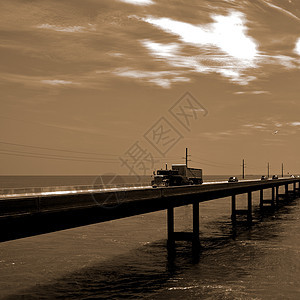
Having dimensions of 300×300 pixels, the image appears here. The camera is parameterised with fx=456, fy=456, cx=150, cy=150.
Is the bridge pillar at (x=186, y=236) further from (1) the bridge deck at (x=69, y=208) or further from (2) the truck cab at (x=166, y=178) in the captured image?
(2) the truck cab at (x=166, y=178)

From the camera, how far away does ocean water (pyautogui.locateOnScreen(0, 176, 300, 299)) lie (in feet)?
94.5

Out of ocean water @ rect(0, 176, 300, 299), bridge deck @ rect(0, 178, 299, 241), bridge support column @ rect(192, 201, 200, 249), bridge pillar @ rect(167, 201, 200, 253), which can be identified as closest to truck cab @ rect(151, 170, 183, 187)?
ocean water @ rect(0, 176, 300, 299)

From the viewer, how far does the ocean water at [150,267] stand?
28.8m

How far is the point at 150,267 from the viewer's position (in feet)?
117

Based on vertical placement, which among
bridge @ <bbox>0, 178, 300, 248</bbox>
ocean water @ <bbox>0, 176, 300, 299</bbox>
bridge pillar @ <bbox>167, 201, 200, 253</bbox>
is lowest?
ocean water @ <bbox>0, 176, 300, 299</bbox>

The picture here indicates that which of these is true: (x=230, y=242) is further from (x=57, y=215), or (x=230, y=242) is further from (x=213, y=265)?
(x=57, y=215)

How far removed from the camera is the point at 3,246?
165ft

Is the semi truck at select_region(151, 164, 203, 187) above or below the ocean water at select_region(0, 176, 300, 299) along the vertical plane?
above

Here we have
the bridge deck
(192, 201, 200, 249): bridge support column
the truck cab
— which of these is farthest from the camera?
the truck cab

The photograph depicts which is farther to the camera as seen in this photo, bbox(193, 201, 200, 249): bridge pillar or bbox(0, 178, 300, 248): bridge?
bbox(193, 201, 200, 249): bridge pillar

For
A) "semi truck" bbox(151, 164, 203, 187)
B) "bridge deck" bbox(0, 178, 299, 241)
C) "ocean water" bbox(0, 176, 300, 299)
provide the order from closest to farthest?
"bridge deck" bbox(0, 178, 299, 241) < "ocean water" bbox(0, 176, 300, 299) < "semi truck" bbox(151, 164, 203, 187)

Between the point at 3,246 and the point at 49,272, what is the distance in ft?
57.1

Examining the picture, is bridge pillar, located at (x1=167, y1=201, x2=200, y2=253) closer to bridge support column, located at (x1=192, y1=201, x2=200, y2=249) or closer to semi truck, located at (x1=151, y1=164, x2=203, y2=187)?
bridge support column, located at (x1=192, y1=201, x2=200, y2=249)

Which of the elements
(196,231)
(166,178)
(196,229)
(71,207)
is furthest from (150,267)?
(166,178)
